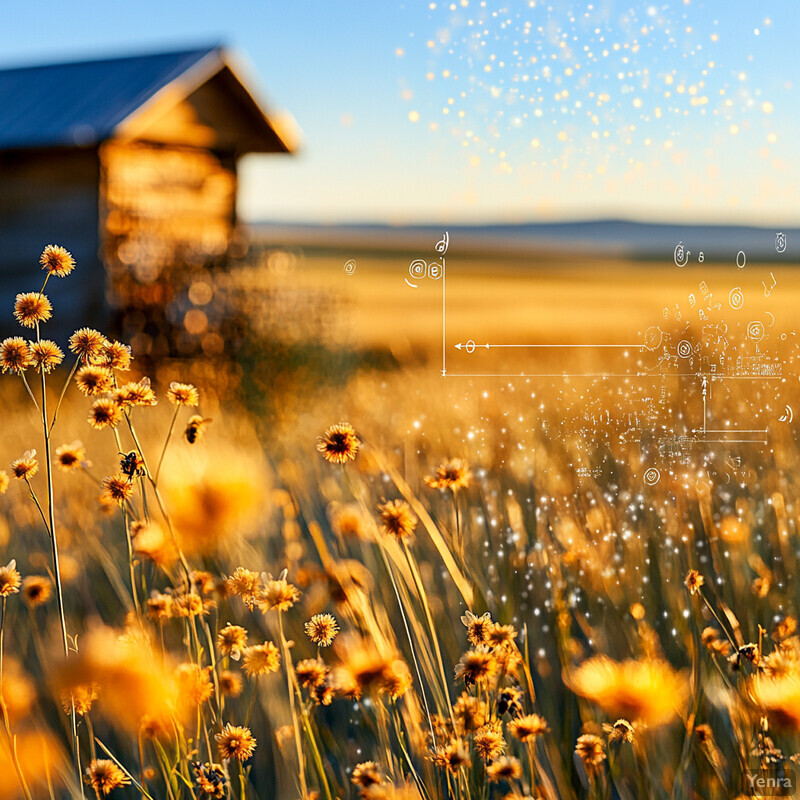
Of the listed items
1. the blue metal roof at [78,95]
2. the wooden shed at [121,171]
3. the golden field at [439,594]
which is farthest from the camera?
the wooden shed at [121,171]

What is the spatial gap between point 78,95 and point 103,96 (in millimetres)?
334

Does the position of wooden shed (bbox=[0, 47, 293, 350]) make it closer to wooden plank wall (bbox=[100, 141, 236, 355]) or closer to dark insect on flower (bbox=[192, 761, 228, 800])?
wooden plank wall (bbox=[100, 141, 236, 355])

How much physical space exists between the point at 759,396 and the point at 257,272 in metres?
5.04

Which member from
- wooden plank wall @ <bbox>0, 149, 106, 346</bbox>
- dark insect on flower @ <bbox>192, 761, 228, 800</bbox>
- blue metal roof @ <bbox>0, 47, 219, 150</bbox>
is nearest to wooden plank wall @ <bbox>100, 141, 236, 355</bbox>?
wooden plank wall @ <bbox>0, 149, 106, 346</bbox>

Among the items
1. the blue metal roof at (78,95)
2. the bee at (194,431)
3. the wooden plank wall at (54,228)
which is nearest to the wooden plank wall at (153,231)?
Result: the wooden plank wall at (54,228)

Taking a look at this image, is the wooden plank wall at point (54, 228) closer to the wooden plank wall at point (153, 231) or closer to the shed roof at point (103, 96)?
the wooden plank wall at point (153, 231)

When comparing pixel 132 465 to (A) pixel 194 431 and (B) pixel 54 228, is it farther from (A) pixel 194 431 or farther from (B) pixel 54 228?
(B) pixel 54 228

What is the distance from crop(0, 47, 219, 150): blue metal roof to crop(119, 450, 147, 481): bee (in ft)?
→ 20.4

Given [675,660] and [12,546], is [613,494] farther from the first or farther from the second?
[12,546]

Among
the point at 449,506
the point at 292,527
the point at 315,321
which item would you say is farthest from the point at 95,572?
the point at 315,321

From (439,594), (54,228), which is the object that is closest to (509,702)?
(439,594)

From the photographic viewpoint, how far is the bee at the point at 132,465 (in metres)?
1.34

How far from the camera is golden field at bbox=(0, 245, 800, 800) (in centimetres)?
132

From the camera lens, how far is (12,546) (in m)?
3.01
